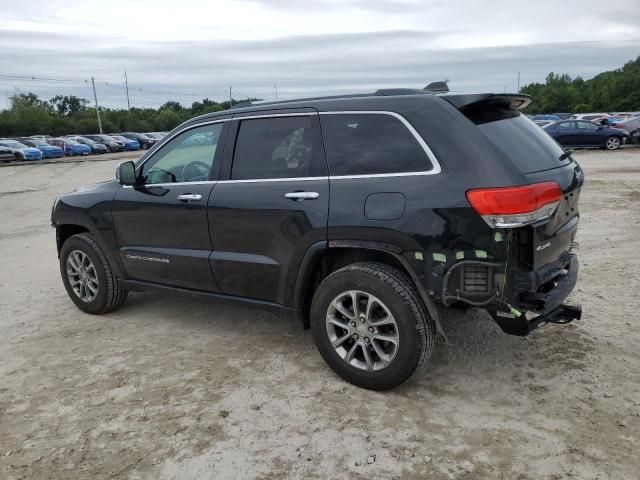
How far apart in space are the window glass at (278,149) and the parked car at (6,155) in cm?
3206

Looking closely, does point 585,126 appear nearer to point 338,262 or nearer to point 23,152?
point 338,262

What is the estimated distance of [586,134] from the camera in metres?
23.5

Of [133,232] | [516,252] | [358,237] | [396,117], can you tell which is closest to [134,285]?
[133,232]

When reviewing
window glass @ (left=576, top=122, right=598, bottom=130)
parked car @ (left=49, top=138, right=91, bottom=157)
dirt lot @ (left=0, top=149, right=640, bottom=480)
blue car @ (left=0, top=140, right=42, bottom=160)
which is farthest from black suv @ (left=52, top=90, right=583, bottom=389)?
parked car @ (left=49, top=138, right=91, bottom=157)

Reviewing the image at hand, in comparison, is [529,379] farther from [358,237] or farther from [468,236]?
[358,237]

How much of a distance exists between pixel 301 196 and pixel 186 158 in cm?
136

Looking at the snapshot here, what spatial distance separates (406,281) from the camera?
11.3 feet

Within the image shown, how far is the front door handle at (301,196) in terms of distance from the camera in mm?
3671

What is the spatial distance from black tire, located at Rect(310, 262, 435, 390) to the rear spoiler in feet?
3.55

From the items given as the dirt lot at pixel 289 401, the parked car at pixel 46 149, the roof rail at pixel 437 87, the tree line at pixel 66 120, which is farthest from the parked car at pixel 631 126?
the tree line at pixel 66 120

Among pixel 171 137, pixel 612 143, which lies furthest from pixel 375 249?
pixel 612 143

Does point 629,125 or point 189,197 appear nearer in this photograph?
point 189,197

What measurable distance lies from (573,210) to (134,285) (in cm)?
352

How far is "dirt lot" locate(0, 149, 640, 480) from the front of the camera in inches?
114
